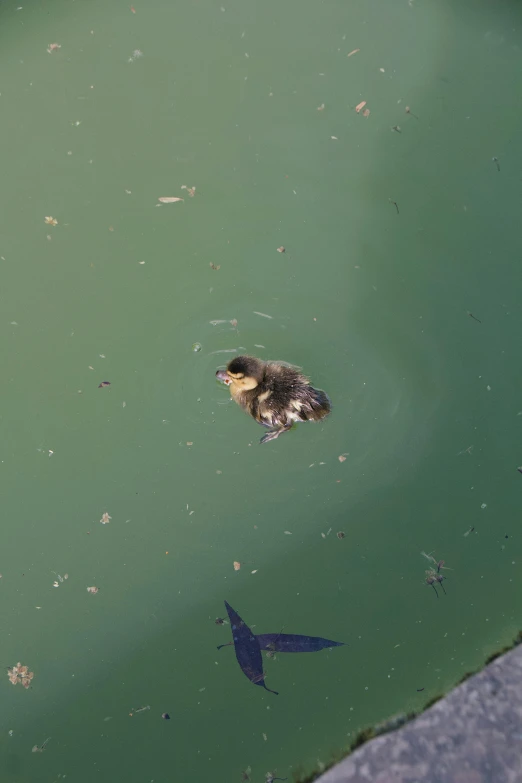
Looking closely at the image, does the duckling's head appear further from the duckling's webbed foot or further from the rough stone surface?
the rough stone surface

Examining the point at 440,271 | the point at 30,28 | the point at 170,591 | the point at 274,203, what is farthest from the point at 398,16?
the point at 170,591

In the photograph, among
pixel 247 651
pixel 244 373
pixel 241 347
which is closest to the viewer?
pixel 244 373

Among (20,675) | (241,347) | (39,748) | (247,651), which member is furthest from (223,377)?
(39,748)

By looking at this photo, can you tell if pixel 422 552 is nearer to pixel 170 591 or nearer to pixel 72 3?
pixel 170 591

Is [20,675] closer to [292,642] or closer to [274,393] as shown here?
[292,642]

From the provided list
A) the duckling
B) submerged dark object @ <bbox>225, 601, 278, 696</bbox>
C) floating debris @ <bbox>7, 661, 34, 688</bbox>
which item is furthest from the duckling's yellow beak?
floating debris @ <bbox>7, 661, 34, 688</bbox>

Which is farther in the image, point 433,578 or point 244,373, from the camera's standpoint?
point 433,578

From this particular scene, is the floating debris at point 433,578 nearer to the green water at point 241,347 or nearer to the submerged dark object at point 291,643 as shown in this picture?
the green water at point 241,347
